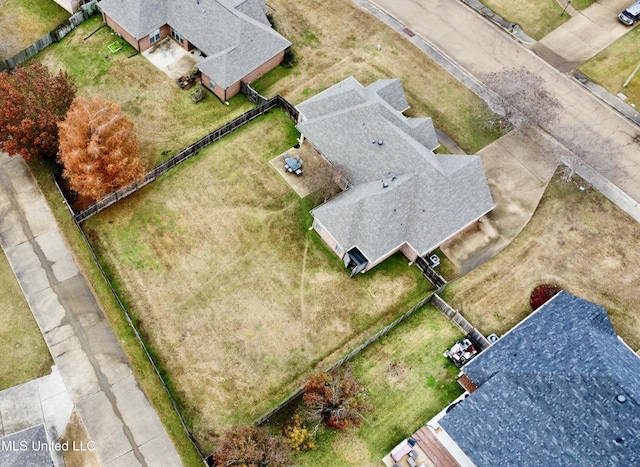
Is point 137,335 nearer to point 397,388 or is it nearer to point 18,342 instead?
point 18,342

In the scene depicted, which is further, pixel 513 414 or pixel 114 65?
pixel 114 65

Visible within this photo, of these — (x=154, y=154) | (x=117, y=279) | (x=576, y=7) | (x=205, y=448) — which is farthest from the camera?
(x=576, y=7)

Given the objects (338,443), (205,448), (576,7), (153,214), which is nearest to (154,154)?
(153,214)

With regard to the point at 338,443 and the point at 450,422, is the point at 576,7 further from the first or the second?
the point at 338,443

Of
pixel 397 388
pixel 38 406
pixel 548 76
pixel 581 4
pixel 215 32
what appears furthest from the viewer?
pixel 581 4

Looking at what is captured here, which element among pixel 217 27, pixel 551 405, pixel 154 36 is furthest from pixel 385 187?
pixel 154 36

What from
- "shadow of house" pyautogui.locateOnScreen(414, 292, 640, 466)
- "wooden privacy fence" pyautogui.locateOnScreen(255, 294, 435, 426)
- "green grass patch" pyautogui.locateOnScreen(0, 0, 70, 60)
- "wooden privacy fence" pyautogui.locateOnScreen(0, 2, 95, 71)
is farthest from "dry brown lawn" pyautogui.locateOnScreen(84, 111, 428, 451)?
"green grass patch" pyautogui.locateOnScreen(0, 0, 70, 60)

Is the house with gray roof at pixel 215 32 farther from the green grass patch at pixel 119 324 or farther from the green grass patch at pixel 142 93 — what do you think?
the green grass patch at pixel 119 324
